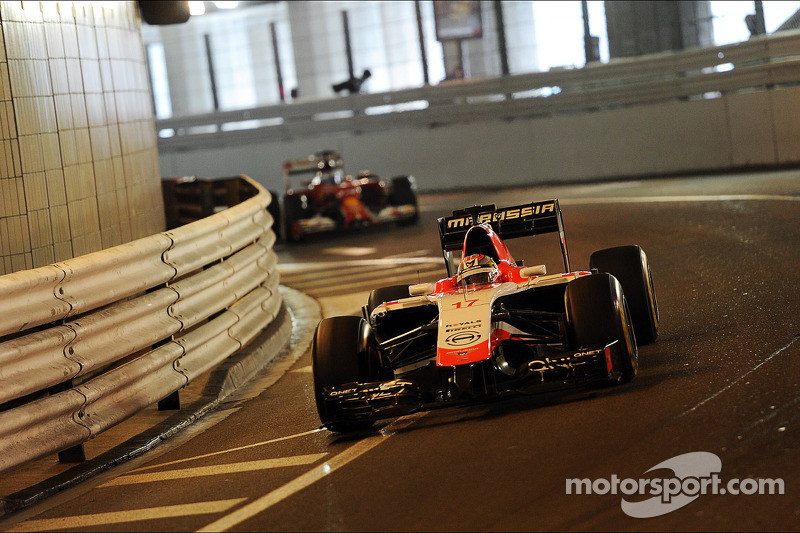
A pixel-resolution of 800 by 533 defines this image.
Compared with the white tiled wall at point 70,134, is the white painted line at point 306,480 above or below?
below

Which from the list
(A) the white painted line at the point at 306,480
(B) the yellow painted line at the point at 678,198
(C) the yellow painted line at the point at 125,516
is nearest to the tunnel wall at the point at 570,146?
(B) the yellow painted line at the point at 678,198

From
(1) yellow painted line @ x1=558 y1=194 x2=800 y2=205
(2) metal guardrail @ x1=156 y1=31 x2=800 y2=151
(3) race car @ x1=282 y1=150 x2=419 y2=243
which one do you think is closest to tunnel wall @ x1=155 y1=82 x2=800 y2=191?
(2) metal guardrail @ x1=156 y1=31 x2=800 y2=151

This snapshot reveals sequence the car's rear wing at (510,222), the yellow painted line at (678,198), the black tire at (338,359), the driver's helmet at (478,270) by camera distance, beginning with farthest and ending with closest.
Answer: the yellow painted line at (678,198), the car's rear wing at (510,222), the driver's helmet at (478,270), the black tire at (338,359)

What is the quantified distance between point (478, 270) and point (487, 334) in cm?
85

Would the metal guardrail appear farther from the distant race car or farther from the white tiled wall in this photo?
the distant race car

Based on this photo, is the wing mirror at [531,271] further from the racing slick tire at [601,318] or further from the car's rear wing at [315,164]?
the car's rear wing at [315,164]

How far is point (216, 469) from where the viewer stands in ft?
20.6

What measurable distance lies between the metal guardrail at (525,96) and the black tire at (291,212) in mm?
8091

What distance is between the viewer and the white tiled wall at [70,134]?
378 inches

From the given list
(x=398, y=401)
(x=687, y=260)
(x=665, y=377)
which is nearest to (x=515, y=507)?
(x=398, y=401)

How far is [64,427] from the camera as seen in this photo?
6.61 metres

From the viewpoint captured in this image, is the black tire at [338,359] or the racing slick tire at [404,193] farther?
the racing slick tire at [404,193]

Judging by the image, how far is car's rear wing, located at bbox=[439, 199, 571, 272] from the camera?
8.20 m

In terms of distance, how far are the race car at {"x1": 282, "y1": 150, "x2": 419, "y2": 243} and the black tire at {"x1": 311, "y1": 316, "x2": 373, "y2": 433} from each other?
12.6 m
